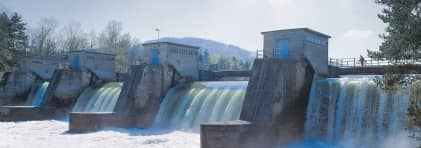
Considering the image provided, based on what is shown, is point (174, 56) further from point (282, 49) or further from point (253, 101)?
point (253, 101)

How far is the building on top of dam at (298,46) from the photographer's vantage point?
15.8 metres

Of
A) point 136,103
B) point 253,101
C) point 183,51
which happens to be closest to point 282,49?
point 253,101

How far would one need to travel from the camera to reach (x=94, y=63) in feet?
91.6

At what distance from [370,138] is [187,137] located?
8104 millimetres

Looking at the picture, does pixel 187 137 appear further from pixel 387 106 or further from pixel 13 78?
pixel 13 78

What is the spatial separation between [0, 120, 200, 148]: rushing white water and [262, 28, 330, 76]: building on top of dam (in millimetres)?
6005

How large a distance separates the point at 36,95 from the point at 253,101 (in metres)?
22.9

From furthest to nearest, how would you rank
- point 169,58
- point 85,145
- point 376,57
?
point 169,58, point 85,145, point 376,57

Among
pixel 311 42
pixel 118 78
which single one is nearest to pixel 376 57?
pixel 311 42

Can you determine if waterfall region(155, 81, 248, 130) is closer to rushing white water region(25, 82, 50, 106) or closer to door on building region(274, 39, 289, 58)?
door on building region(274, 39, 289, 58)

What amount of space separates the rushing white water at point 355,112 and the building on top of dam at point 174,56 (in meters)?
10.4

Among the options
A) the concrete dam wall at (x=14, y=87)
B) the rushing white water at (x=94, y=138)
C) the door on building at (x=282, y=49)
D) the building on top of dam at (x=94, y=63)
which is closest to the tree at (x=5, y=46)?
the concrete dam wall at (x=14, y=87)

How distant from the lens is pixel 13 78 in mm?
28641

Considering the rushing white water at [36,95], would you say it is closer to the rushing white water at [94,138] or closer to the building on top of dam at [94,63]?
the building on top of dam at [94,63]
